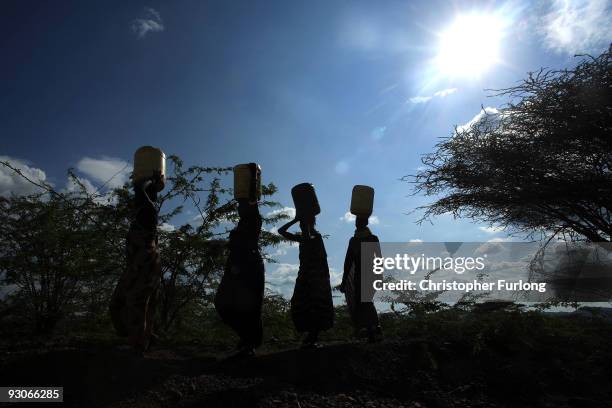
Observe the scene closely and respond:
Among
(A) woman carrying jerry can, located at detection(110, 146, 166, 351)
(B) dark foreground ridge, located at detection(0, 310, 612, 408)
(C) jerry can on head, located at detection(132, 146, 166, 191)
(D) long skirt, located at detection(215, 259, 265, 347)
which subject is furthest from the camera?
(C) jerry can on head, located at detection(132, 146, 166, 191)

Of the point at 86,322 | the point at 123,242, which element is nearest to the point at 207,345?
the point at 123,242

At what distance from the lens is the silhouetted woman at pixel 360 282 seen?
563cm

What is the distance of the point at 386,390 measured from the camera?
12.8 ft

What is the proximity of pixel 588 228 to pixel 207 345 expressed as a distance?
6575mm

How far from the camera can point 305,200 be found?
550cm

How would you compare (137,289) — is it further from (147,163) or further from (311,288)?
(311,288)

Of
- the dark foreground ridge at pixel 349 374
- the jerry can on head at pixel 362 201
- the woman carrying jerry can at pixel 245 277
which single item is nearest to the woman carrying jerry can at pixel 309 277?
the dark foreground ridge at pixel 349 374

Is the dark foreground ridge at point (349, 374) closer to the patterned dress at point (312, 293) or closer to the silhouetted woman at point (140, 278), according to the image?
the silhouetted woman at point (140, 278)

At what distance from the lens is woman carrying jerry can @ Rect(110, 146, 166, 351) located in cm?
421

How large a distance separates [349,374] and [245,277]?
1.52 meters

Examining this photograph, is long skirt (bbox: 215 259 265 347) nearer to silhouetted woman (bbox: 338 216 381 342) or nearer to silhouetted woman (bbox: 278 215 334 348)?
silhouetted woman (bbox: 278 215 334 348)

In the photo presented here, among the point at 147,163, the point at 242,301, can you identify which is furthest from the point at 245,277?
the point at 147,163


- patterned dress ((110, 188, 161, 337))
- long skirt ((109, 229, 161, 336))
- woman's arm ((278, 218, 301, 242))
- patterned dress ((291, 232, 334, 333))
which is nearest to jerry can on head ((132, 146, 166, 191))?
patterned dress ((110, 188, 161, 337))

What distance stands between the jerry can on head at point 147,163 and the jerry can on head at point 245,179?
863 millimetres
